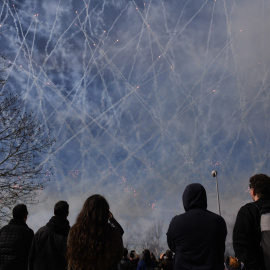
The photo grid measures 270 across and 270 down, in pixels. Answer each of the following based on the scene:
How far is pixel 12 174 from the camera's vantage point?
56.0 feet

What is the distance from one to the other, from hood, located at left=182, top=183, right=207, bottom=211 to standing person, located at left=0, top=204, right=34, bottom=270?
10.6ft

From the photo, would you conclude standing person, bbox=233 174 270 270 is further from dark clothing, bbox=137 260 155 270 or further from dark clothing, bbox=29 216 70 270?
dark clothing, bbox=137 260 155 270

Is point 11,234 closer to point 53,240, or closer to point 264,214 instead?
point 53,240

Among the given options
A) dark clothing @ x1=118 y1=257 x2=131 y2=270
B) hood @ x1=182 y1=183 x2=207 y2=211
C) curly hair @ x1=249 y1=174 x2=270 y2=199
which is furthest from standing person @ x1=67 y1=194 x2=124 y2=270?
dark clothing @ x1=118 y1=257 x2=131 y2=270

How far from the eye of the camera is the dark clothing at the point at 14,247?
5721 mm

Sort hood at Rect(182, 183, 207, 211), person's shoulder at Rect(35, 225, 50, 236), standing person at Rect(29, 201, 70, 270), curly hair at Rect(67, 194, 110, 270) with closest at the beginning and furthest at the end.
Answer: curly hair at Rect(67, 194, 110, 270) < hood at Rect(182, 183, 207, 211) < standing person at Rect(29, 201, 70, 270) < person's shoulder at Rect(35, 225, 50, 236)

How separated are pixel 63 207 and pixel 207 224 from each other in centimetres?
229

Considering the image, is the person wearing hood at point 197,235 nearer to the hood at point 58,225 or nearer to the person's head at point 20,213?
the hood at point 58,225

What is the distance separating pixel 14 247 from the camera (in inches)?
225

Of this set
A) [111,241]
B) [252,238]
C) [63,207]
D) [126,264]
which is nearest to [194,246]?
[252,238]

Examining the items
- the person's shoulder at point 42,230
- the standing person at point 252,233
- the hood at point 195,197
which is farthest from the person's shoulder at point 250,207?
the person's shoulder at point 42,230

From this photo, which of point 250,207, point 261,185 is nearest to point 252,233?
point 250,207

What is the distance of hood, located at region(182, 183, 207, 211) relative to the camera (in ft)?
13.9

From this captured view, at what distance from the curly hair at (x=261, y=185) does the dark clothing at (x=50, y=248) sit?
2903 mm
